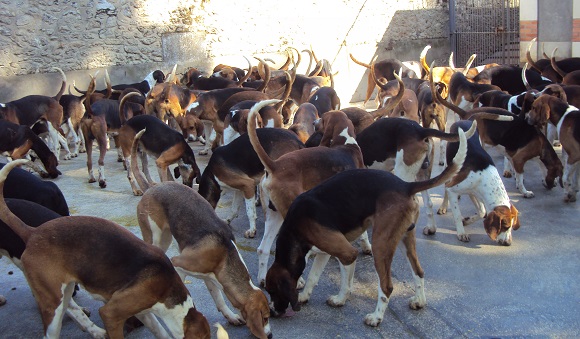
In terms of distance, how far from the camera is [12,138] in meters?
8.31

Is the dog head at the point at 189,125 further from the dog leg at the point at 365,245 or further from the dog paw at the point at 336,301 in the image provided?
the dog paw at the point at 336,301

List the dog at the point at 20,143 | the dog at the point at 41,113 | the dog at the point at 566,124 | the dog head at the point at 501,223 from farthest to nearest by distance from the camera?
the dog at the point at 41,113, the dog at the point at 20,143, the dog at the point at 566,124, the dog head at the point at 501,223

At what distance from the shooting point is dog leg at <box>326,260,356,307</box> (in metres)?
4.93

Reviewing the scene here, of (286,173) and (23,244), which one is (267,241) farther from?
(23,244)

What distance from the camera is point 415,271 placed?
4836mm

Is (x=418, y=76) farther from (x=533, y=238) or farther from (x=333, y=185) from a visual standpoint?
(x=333, y=185)

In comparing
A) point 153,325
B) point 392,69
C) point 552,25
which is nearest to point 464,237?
point 153,325

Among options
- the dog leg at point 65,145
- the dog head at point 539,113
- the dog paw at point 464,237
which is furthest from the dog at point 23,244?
the dog leg at point 65,145

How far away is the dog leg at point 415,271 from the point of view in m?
4.79

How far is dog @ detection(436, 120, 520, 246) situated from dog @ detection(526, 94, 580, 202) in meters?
1.28

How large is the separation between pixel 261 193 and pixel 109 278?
2.26 metres

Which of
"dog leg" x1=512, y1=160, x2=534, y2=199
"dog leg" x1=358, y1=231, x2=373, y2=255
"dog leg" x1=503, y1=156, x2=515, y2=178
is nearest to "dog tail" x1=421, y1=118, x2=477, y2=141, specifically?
"dog leg" x1=358, y1=231, x2=373, y2=255

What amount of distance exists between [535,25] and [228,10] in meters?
6.40

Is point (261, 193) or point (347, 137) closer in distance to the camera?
point (261, 193)
